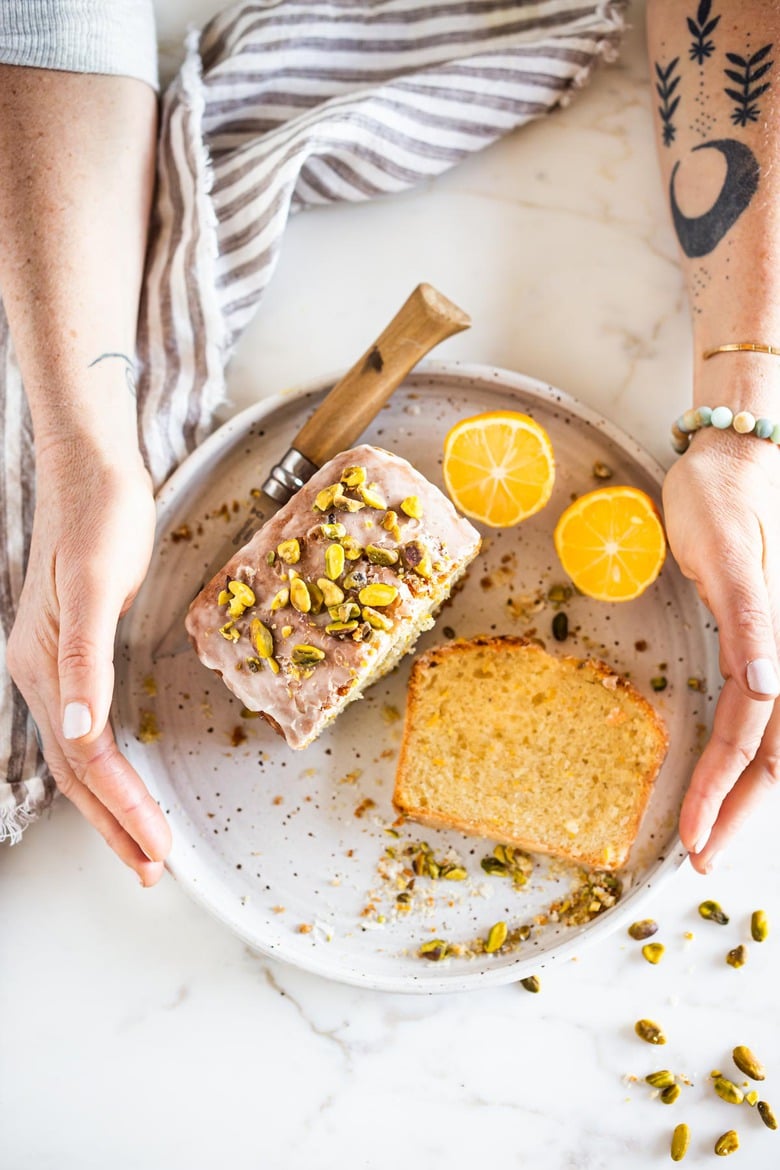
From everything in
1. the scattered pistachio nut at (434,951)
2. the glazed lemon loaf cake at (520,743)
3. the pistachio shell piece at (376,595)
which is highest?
the pistachio shell piece at (376,595)

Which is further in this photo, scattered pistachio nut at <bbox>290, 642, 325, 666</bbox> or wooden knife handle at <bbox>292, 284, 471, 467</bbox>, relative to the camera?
wooden knife handle at <bbox>292, 284, 471, 467</bbox>

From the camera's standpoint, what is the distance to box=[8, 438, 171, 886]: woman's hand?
2.28m

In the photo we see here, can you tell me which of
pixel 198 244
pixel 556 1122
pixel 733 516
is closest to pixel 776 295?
pixel 733 516

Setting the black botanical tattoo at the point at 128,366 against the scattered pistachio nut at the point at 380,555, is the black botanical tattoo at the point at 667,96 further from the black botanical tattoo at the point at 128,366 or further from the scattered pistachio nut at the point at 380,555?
the black botanical tattoo at the point at 128,366

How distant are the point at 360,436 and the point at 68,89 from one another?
50.8 inches

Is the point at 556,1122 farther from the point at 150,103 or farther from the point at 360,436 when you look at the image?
the point at 150,103

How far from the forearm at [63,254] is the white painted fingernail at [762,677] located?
68.8 inches

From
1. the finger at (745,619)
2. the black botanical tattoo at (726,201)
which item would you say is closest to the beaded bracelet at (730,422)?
the finger at (745,619)

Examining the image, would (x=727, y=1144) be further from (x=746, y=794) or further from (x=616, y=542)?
(x=616, y=542)

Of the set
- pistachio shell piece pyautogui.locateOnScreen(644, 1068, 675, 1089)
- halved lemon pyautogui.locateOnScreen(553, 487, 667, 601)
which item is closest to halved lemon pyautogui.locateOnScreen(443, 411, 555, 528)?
halved lemon pyautogui.locateOnScreen(553, 487, 667, 601)

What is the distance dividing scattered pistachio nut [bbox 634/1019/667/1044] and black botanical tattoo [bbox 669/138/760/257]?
7.61 ft

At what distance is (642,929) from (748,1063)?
1.64ft

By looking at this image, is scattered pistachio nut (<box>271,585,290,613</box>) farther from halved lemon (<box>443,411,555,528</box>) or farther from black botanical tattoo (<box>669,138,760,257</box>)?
black botanical tattoo (<box>669,138,760,257</box>)

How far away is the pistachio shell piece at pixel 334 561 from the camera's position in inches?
92.1
